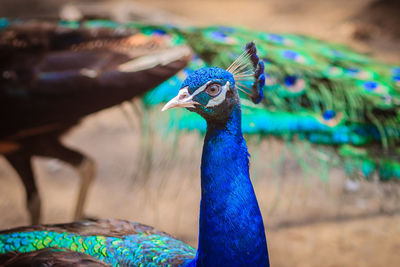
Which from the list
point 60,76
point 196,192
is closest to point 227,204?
point 60,76

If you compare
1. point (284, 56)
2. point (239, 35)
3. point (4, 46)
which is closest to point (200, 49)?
point (239, 35)

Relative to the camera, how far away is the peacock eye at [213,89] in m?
1.05

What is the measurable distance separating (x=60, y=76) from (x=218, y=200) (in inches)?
50.0

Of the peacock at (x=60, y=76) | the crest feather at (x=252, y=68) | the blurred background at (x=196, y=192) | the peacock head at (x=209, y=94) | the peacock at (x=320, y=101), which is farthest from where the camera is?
the blurred background at (x=196, y=192)

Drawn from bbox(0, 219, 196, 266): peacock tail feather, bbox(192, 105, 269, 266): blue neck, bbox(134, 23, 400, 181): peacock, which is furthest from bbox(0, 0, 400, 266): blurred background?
bbox(192, 105, 269, 266): blue neck

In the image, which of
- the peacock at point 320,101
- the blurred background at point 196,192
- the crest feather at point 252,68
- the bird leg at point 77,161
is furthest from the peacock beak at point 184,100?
the bird leg at point 77,161

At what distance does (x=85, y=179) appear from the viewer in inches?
98.7

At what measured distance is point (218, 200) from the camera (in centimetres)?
109

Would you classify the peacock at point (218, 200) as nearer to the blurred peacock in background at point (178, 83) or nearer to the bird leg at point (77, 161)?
the blurred peacock in background at point (178, 83)

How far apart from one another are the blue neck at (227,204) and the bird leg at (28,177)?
1533 mm

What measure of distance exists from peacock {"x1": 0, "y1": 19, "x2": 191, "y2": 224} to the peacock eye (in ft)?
3.51

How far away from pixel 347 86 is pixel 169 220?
136 cm

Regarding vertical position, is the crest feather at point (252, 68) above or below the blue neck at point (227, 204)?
above

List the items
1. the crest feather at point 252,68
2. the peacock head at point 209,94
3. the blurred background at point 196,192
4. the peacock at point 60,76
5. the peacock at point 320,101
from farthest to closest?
1. the blurred background at point 196,192
2. the peacock at point 60,76
3. the peacock at point 320,101
4. the crest feather at point 252,68
5. the peacock head at point 209,94
